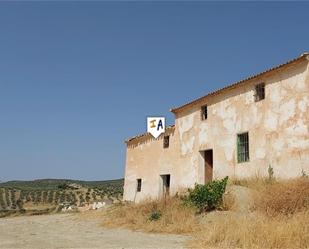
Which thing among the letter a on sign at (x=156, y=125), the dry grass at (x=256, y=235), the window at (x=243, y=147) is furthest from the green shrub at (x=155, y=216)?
the letter a on sign at (x=156, y=125)

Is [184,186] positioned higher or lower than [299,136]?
lower

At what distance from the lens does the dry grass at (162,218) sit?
1328 centimetres

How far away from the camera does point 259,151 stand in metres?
18.9

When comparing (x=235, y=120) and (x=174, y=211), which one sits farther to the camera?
(x=235, y=120)

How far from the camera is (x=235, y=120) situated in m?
20.5

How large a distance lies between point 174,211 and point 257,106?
7125 millimetres

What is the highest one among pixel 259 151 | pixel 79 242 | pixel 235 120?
pixel 235 120

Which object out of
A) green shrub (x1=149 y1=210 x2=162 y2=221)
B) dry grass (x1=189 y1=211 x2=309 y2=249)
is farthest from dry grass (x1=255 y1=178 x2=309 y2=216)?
green shrub (x1=149 y1=210 x2=162 y2=221)

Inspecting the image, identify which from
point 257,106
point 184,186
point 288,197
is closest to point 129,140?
point 184,186

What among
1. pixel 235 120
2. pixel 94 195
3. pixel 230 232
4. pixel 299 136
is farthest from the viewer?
pixel 94 195

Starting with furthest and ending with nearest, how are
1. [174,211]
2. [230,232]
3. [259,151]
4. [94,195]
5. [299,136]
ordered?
[94,195]
[259,151]
[299,136]
[174,211]
[230,232]

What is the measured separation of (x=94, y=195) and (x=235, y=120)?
40725mm

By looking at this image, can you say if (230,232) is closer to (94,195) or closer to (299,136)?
(299,136)

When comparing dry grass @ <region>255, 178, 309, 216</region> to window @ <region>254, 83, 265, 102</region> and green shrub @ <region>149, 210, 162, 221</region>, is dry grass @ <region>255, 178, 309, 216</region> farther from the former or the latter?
window @ <region>254, 83, 265, 102</region>
